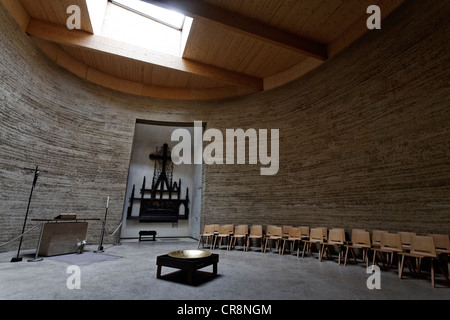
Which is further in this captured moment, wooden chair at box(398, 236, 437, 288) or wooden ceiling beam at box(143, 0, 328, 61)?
wooden ceiling beam at box(143, 0, 328, 61)

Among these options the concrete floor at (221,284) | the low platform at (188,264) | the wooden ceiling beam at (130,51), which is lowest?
the concrete floor at (221,284)

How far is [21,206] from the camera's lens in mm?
5656

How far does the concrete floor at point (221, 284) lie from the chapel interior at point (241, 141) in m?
0.04

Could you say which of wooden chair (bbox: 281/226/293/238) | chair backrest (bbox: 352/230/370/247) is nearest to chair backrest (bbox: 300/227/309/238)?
wooden chair (bbox: 281/226/293/238)

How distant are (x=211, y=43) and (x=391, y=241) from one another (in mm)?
6399

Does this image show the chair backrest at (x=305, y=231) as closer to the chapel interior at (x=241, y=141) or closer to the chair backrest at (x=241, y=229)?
the chapel interior at (x=241, y=141)

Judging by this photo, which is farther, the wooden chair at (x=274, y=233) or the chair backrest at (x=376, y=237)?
the wooden chair at (x=274, y=233)

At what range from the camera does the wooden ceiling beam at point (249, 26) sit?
516 centimetres

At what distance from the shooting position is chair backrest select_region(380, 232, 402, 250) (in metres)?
3.89

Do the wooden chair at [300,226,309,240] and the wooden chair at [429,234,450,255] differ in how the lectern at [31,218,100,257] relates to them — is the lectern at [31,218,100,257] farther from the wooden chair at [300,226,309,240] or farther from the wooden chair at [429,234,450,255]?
the wooden chair at [429,234,450,255]

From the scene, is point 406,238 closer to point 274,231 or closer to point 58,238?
point 274,231

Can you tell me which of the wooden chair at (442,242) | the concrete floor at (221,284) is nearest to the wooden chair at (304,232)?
the concrete floor at (221,284)

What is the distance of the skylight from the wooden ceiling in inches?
25.3
